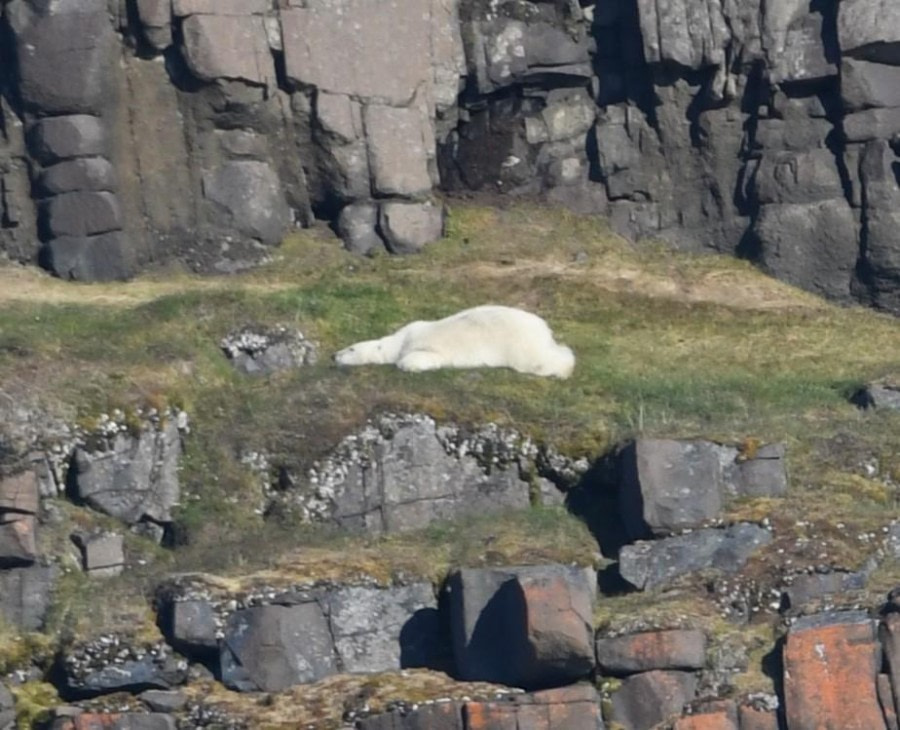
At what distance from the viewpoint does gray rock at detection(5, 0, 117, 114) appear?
2780cm

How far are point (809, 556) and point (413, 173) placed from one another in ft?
32.5

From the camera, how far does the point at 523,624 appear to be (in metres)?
19.1

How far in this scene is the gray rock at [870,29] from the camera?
29.0 metres

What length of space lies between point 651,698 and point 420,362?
5.69 meters

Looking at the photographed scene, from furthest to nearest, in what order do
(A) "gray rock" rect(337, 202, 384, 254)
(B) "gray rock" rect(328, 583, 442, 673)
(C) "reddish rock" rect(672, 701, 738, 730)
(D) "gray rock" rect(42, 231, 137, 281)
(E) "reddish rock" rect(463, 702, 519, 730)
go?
(A) "gray rock" rect(337, 202, 384, 254) → (D) "gray rock" rect(42, 231, 137, 281) → (B) "gray rock" rect(328, 583, 442, 673) → (C) "reddish rock" rect(672, 701, 738, 730) → (E) "reddish rock" rect(463, 702, 519, 730)

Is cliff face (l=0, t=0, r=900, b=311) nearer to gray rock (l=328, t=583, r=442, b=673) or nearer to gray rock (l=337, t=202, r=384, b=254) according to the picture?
gray rock (l=337, t=202, r=384, b=254)

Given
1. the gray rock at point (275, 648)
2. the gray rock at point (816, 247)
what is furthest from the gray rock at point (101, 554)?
the gray rock at point (816, 247)

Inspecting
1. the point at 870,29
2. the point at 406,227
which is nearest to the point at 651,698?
the point at 406,227

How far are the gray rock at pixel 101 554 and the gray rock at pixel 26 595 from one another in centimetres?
42

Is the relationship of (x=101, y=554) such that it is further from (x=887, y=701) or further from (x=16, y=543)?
(x=887, y=701)

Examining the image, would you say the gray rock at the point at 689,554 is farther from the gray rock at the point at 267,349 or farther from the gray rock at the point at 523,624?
the gray rock at the point at 267,349

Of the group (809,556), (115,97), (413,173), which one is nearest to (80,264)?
(115,97)

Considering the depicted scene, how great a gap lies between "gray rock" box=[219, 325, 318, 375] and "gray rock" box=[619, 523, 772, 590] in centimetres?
476

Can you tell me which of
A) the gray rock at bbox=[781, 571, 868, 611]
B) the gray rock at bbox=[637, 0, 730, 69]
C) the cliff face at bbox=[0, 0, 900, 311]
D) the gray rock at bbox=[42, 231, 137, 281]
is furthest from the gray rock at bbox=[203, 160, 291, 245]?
the gray rock at bbox=[781, 571, 868, 611]
